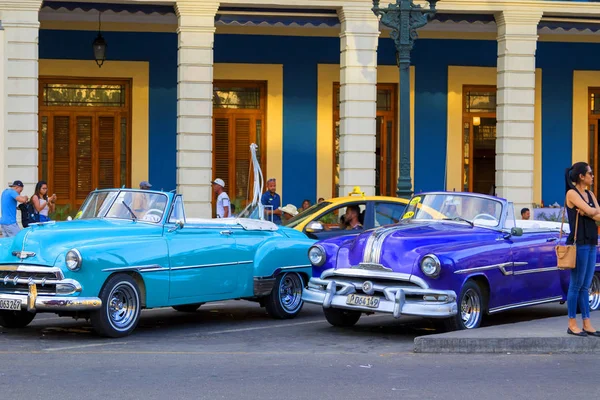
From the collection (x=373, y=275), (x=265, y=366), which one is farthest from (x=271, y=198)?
(x=265, y=366)

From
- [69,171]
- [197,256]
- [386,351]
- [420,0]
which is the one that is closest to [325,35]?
[420,0]

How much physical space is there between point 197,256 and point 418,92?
46.7ft

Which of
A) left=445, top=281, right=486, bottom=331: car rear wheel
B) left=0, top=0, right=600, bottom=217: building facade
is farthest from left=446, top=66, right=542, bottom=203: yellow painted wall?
left=445, top=281, right=486, bottom=331: car rear wheel

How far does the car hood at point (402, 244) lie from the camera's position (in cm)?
1168

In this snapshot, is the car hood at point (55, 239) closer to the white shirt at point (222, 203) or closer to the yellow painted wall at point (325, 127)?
the white shirt at point (222, 203)

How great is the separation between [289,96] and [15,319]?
1377 cm

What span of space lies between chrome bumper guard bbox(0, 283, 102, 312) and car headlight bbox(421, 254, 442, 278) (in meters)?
3.21

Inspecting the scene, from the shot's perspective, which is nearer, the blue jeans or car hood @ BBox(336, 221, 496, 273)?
the blue jeans

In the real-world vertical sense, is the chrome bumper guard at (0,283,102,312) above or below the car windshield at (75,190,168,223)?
below

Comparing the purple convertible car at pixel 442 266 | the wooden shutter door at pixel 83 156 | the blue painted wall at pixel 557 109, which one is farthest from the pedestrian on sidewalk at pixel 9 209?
the blue painted wall at pixel 557 109

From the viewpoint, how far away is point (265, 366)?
980 centimetres

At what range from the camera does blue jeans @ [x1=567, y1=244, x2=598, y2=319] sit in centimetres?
1106

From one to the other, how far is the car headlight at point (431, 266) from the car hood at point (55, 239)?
294 centimetres

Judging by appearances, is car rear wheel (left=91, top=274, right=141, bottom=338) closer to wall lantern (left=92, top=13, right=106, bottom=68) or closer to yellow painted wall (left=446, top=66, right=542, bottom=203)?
wall lantern (left=92, top=13, right=106, bottom=68)
